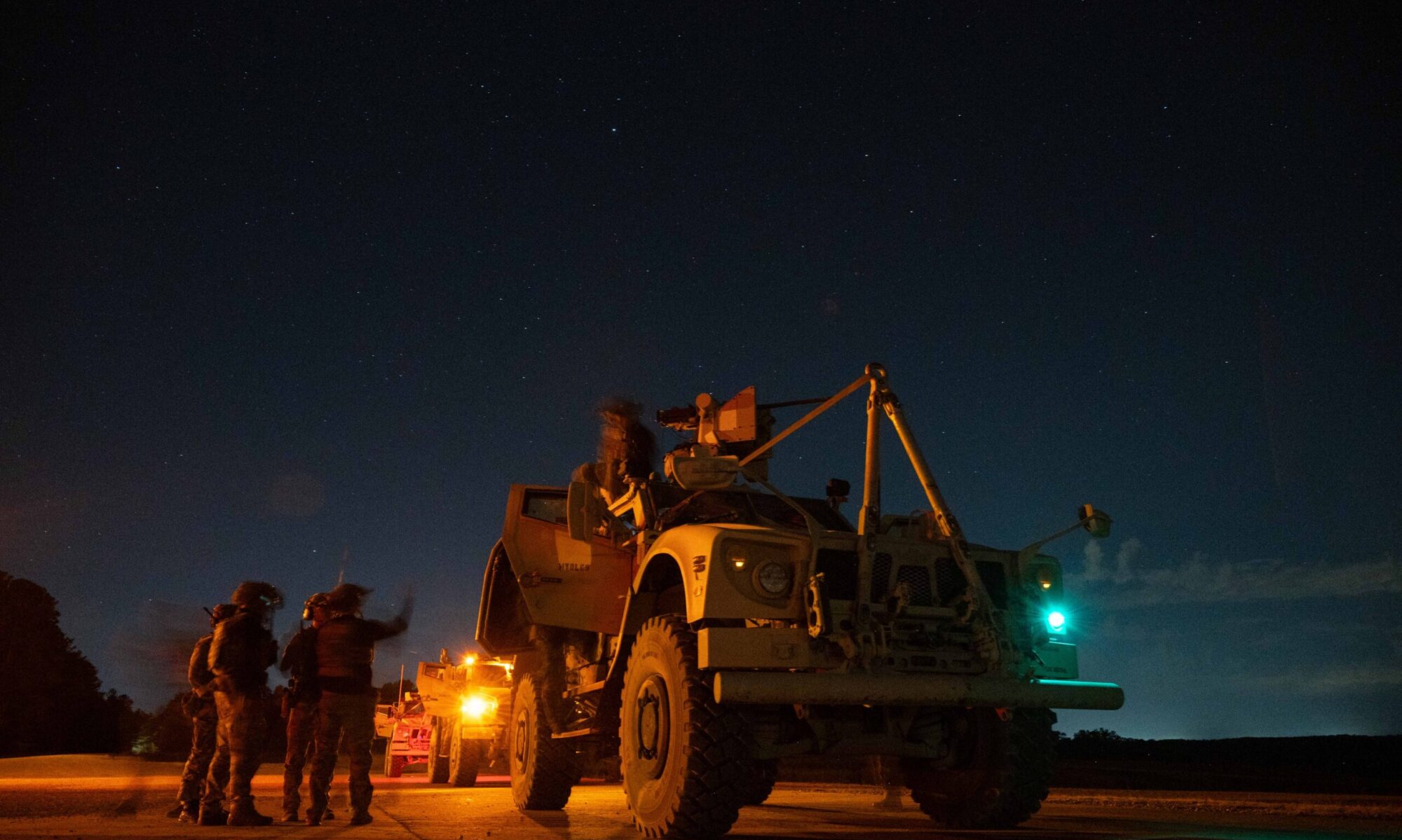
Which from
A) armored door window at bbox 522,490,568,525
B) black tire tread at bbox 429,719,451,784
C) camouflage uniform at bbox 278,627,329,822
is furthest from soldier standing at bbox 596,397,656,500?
black tire tread at bbox 429,719,451,784

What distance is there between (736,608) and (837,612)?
62cm

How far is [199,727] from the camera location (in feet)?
28.1

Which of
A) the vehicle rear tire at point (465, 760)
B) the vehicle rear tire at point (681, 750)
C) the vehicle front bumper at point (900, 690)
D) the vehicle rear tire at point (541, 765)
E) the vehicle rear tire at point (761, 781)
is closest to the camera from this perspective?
the vehicle front bumper at point (900, 690)

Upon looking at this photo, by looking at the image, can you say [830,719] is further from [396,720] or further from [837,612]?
[396,720]

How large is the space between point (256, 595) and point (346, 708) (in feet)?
3.68

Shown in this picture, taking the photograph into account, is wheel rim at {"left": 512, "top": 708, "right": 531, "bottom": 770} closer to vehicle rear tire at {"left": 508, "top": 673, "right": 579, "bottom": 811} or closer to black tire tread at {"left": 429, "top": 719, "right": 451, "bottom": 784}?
vehicle rear tire at {"left": 508, "top": 673, "right": 579, "bottom": 811}

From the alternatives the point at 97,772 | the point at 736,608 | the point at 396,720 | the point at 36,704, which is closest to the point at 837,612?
the point at 736,608

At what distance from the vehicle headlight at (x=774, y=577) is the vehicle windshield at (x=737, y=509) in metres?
1.55

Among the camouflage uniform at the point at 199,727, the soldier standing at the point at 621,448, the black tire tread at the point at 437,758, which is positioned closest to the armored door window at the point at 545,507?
the soldier standing at the point at 621,448

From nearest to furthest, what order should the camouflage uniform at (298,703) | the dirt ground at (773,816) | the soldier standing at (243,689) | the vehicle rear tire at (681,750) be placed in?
the vehicle rear tire at (681,750) < the dirt ground at (773,816) < the soldier standing at (243,689) < the camouflage uniform at (298,703)

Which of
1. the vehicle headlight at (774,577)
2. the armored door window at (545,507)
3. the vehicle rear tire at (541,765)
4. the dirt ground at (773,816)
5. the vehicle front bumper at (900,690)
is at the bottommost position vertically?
the dirt ground at (773,816)

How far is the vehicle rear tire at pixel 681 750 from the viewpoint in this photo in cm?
577

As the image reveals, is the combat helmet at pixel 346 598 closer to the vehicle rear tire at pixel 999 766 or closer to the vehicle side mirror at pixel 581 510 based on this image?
the vehicle side mirror at pixel 581 510

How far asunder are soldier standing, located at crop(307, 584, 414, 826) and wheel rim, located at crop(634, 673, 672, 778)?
2.73 metres
